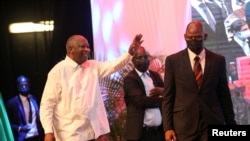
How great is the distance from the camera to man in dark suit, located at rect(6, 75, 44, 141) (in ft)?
20.9

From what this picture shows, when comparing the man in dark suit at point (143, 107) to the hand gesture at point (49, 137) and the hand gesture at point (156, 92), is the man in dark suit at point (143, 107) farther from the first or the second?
the hand gesture at point (49, 137)

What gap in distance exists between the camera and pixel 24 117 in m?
6.38

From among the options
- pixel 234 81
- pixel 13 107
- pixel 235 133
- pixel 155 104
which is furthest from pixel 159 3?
pixel 235 133

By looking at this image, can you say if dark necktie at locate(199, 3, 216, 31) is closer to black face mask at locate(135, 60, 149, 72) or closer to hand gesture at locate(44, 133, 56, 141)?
black face mask at locate(135, 60, 149, 72)

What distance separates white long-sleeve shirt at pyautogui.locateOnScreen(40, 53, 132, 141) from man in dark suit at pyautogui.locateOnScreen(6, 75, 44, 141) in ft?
7.20

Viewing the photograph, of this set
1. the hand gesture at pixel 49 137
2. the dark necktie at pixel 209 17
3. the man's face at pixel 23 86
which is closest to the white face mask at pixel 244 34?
the dark necktie at pixel 209 17

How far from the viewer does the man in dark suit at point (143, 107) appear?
4.67 m

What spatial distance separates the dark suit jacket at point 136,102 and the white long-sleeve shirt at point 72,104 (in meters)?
0.45

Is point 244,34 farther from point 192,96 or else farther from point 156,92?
point 192,96

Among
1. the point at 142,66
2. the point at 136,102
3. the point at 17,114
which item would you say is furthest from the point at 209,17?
the point at 17,114

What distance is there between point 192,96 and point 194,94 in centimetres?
2

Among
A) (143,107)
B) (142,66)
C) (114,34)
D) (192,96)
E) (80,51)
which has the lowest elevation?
(143,107)

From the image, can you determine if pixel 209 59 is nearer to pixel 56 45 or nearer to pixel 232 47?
pixel 232 47

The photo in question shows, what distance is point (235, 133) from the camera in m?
2.87
